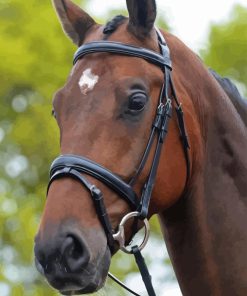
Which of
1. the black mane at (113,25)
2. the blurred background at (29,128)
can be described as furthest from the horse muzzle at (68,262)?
the blurred background at (29,128)

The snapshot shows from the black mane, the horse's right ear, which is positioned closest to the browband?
the black mane

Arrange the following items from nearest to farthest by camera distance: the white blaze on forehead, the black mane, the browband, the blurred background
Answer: the white blaze on forehead < the browband < the black mane < the blurred background

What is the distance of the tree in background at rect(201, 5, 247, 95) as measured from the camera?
1750 centimetres

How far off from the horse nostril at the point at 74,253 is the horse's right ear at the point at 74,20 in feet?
4.96

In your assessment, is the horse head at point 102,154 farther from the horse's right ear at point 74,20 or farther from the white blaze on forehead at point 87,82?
the horse's right ear at point 74,20

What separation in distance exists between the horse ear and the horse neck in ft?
1.64

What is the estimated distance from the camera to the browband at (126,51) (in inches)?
179

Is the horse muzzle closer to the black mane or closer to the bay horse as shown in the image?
the bay horse

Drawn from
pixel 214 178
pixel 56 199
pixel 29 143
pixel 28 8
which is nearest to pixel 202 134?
pixel 214 178

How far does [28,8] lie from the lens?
17.7 meters

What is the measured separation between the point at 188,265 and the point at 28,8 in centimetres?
1376

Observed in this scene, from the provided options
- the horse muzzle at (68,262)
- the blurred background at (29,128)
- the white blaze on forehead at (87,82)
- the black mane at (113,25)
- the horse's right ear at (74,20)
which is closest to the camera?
the horse muzzle at (68,262)

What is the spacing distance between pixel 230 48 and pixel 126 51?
13.9 meters

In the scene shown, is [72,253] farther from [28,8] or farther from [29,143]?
[28,8]
